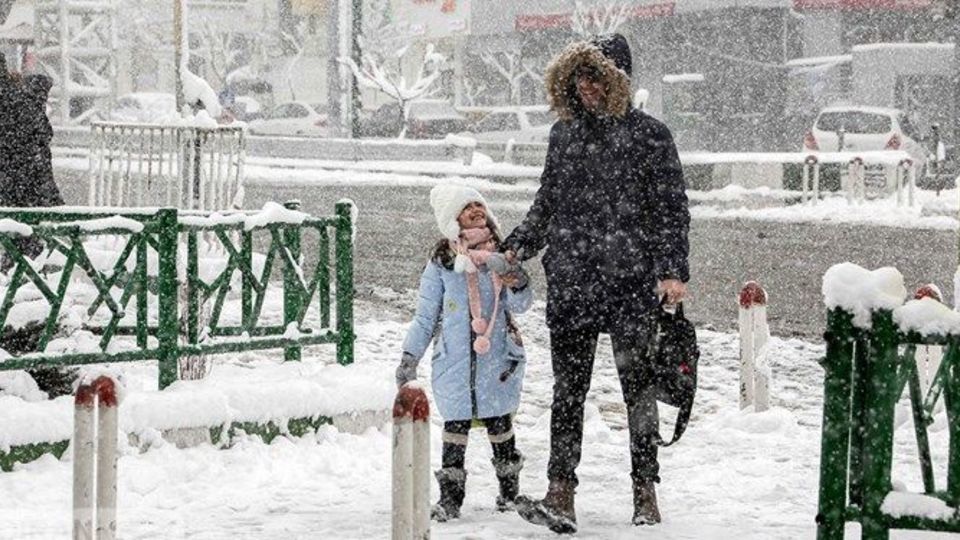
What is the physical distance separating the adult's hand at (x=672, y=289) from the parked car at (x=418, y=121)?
39395 mm

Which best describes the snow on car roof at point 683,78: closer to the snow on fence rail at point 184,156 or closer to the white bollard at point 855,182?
the white bollard at point 855,182

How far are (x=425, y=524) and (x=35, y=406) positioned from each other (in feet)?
10.3

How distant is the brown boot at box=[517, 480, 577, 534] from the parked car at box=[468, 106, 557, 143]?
32.6 m

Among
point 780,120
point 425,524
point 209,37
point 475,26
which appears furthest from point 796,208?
point 209,37

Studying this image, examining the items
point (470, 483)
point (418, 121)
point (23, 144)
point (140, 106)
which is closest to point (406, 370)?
point (470, 483)

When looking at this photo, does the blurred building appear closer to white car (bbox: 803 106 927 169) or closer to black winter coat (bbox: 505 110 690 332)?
white car (bbox: 803 106 927 169)

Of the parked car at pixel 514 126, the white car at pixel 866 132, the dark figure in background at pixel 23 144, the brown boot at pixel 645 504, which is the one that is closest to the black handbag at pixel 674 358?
the brown boot at pixel 645 504

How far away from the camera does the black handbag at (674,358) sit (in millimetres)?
6887

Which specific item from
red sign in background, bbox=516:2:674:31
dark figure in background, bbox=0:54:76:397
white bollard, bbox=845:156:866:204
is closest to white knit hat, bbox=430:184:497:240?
dark figure in background, bbox=0:54:76:397

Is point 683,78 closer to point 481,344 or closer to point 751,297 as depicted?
point 751,297

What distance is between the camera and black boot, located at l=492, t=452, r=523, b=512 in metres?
7.24

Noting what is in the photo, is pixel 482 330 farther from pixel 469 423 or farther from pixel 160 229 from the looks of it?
pixel 160 229

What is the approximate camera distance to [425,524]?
548cm

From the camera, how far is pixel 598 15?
5091cm
